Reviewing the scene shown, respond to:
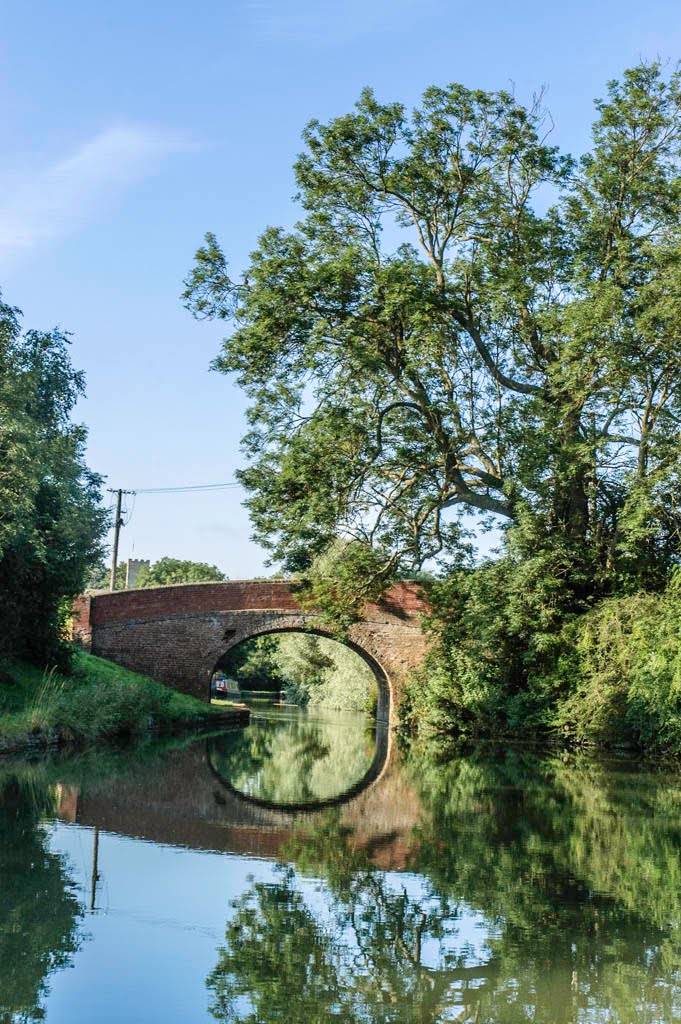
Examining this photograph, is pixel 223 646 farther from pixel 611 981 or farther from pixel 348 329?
pixel 611 981

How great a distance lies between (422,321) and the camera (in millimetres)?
19094

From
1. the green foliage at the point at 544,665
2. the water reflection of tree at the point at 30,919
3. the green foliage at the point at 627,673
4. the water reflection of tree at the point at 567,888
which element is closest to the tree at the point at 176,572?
the green foliage at the point at 544,665

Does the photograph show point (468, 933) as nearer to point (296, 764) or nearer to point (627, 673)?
point (296, 764)

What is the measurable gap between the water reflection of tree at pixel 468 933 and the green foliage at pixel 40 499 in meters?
7.58

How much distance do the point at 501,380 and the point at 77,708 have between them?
10862mm

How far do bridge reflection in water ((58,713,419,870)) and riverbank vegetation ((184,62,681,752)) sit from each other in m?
5.28

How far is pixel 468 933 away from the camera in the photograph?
5.45 meters

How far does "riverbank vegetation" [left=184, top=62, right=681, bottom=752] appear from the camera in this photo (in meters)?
19.4

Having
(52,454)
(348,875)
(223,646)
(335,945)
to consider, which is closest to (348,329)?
(52,454)

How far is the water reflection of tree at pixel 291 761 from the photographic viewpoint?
12344 millimetres

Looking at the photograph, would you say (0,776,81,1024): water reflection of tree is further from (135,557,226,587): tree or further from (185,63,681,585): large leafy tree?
(135,557,226,587): tree

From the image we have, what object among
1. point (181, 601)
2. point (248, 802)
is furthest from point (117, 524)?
point (248, 802)

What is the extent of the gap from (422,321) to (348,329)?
152 cm

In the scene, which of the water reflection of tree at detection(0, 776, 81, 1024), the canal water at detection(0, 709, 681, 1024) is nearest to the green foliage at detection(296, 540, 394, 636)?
the canal water at detection(0, 709, 681, 1024)
